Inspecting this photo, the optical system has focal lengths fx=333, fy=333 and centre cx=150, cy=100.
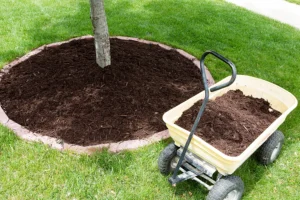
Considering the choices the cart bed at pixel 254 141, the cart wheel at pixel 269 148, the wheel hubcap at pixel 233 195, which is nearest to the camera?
the cart bed at pixel 254 141

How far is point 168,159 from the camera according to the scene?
10.1 feet

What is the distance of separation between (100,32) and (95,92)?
744 millimetres

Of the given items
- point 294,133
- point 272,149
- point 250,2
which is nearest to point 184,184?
point 272,149

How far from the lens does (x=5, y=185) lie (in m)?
3.07

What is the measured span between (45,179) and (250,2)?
22.2ft

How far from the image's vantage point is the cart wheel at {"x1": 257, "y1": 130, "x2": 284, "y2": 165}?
3299mm

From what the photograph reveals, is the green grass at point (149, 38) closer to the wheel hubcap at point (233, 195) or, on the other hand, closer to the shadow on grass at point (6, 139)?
the shadow on grass at point (6, 139)

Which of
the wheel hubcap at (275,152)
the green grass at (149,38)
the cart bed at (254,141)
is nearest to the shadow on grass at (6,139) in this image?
the green grass at (149,38)

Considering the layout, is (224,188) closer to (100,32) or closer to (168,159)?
(168,159)

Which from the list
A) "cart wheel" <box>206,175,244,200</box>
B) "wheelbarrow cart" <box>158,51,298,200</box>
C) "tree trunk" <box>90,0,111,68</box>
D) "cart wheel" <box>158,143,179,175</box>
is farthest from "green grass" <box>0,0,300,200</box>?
"tree trunk" <box>90,0,111,68</box>

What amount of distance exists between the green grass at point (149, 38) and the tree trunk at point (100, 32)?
55.9 inches

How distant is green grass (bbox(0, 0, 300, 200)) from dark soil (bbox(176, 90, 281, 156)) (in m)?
0.51

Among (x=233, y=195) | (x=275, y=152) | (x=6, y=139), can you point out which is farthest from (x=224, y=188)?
(x=6, y=139)

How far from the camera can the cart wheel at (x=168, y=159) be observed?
3.07 m
